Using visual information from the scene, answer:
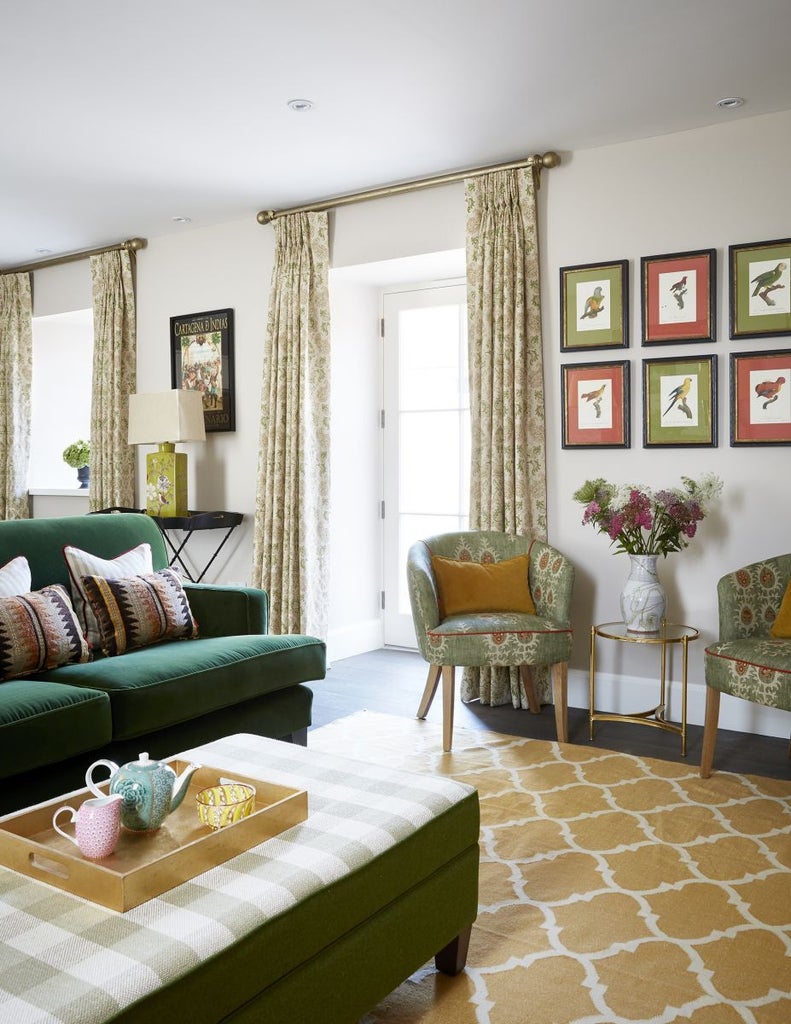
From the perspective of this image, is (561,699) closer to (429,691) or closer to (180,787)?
(429,691)

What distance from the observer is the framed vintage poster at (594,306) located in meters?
4.23

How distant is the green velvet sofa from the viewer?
8.46ft

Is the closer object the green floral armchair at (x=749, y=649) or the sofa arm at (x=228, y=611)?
the green floral armchair at (x=749, y=649)

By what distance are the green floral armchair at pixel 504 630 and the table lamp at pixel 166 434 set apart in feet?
6.12

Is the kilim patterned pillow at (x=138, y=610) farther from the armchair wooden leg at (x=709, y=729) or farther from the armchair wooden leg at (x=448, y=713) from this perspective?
the armchair wooden leg at (x=709, y=729)

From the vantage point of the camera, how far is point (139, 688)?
113 inches

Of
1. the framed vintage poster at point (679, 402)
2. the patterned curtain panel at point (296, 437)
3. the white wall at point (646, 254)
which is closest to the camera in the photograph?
the white wall at point (646, 254)

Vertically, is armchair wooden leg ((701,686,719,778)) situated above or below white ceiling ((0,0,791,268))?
below

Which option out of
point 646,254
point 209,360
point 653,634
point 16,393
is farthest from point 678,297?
point 16,393

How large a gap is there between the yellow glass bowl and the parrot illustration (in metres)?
3.08

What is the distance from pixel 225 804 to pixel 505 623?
2.15 metres

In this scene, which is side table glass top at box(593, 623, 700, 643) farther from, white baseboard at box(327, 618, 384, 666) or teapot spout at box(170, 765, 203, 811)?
teapot spout at box(170, 765, 203, 811)

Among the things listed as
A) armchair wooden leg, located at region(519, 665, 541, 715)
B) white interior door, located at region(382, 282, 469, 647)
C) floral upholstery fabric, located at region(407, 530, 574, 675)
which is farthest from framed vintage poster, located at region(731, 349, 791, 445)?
white interior door, located at region(382, 282, 469, 647)

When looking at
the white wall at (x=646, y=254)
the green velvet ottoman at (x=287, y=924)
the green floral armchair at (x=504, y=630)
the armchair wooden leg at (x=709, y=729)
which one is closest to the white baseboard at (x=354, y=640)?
the green floral armchair at (x=504, y=630)
